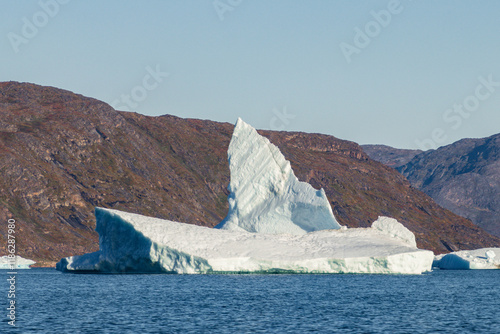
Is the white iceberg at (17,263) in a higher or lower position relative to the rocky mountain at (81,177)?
lower

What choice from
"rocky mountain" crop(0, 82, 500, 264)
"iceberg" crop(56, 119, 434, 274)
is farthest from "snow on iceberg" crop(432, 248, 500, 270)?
"rocky mountain" crop(0, 82, 500, 264)

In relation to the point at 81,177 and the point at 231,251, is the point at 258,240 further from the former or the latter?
the point at 81,177

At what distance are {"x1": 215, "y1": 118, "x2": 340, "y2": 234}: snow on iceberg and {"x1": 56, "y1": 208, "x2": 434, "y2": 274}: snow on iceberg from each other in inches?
272

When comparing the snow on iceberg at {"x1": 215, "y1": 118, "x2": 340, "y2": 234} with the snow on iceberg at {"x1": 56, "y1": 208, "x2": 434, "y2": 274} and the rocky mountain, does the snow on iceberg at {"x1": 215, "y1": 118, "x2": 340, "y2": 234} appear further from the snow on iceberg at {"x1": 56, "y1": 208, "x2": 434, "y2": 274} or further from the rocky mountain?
the rocky mountain

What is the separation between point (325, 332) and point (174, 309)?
9.34 metres

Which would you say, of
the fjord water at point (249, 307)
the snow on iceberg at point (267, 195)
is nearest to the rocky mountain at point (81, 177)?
the snow on iceberg at point (267, 195)

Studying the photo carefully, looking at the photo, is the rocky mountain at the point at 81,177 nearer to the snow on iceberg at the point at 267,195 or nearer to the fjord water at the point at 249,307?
the snow on iceberg at the point at 267,195

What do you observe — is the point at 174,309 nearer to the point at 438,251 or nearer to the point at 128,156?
the point at 128,156

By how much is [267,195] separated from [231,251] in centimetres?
1532

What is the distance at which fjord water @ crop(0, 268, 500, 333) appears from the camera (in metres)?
28.5

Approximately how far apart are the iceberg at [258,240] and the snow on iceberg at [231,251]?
7cm

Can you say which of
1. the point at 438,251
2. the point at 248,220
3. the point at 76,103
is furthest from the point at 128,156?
the point at 248,220

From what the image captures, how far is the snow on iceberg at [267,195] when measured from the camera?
205ft

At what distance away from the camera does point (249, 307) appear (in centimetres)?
3472
